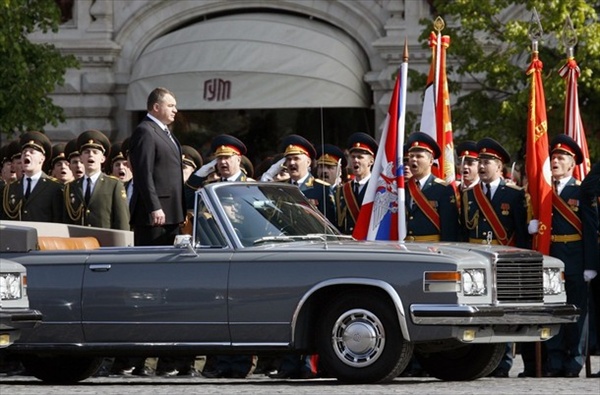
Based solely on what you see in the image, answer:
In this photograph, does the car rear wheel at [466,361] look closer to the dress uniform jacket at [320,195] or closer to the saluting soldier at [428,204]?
the saluting soldier at [428,204]

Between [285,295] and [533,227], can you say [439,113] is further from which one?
[285,295]

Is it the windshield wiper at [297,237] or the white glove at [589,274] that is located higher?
the windshield wiper at [297,237]

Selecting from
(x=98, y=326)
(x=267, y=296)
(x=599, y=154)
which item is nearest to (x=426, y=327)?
(x=267, y=296)

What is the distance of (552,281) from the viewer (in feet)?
47.4

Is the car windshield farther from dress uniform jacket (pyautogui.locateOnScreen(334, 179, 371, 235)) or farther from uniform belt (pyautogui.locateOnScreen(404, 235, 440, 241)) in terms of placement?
dress uniform jacket (pyautogui.locateOnScreen(334, 179, 371, 235))

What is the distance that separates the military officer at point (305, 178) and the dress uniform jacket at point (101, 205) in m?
1.44

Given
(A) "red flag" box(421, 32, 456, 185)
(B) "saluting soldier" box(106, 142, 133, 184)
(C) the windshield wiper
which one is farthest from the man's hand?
(B) "saluting soldier" box(106, 142, 133, 184)

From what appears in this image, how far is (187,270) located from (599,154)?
1469 centimetres

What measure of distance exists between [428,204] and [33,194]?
3.53 meters

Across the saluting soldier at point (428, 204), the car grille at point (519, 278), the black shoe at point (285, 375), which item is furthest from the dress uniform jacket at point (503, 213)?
the car grille at point (519, 278)

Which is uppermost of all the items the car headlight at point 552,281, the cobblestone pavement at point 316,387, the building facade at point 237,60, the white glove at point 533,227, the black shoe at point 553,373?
the building facade at point 237,60

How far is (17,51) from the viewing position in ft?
97.6

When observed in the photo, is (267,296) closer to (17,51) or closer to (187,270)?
(187,270)

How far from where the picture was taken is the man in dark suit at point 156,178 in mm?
15609
